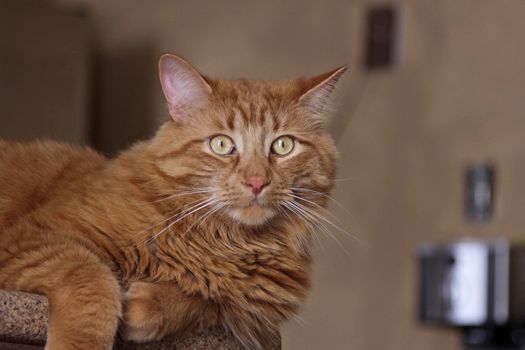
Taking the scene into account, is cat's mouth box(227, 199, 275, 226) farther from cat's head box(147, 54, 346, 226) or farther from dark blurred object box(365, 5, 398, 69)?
dark blurred object box(365, 5, 398, 69)

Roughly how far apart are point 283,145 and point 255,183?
0.45 feet

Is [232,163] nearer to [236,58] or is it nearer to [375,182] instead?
[375,182]

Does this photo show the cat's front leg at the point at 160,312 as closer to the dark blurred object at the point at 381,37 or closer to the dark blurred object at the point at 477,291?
the dark blurred object at the point at 477,291

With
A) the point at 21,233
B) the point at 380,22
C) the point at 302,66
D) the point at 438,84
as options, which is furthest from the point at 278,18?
the point at 21,233

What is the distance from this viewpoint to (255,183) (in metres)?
1.57

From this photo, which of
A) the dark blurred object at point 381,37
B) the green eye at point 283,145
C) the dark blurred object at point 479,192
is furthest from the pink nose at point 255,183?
the dark blurred object at point 381,37

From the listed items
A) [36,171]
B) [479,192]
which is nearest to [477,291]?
[479,192]

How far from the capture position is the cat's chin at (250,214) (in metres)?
1.58

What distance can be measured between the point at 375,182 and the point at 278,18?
0.92 metres

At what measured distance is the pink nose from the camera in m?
1.57

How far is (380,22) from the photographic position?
407 centimetres

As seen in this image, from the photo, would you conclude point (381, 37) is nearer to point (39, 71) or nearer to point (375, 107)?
point (375, 107)

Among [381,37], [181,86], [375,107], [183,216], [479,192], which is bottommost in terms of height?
[183,216]

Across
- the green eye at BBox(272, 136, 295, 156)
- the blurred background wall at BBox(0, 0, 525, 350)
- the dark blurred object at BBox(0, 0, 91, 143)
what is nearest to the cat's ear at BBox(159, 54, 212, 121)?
the green eye at BBox(272, 136, 295, 156)
